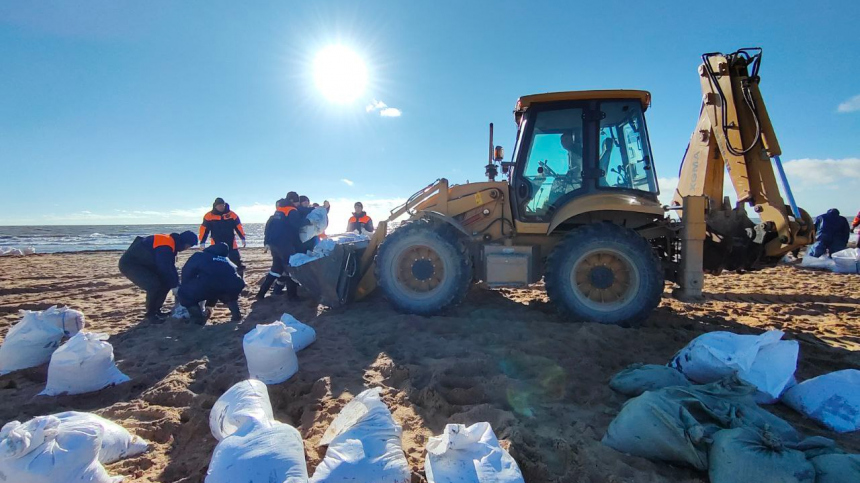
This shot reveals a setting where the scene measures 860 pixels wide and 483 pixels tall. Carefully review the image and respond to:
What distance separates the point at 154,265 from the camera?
4.81 m

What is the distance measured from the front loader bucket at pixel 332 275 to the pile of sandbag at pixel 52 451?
3052mm

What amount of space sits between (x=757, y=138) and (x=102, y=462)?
222 inches

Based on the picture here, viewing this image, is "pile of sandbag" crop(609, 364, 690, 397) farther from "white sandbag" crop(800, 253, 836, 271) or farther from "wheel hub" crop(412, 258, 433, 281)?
"white sandbag" crop(800, 253, 836, 271)

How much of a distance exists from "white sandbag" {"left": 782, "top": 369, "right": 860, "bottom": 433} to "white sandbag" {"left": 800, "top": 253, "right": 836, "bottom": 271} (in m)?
8.07

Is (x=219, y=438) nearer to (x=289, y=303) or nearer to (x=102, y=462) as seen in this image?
(x=102, y=462)

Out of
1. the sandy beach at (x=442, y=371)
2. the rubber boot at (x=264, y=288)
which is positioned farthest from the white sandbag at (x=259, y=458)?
the rubber boot at (x=264, y=288)

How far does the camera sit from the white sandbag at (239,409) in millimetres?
1876

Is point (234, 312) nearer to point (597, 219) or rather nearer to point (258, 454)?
point (258, 454)

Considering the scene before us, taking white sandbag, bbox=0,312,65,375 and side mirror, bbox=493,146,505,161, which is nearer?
white sandbag, bbox=0,312,65,375

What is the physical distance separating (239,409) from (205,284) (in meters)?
2.94

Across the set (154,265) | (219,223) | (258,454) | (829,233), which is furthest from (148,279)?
(829,233)

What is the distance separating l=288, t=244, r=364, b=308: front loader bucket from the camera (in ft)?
15.9

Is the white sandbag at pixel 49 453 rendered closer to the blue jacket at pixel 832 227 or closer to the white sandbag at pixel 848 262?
the white sandbag at pixel 848 262

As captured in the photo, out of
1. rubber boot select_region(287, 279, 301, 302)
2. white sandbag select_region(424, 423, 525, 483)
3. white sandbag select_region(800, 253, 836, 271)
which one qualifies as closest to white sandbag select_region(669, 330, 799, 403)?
white sandbag select_region(424, 423, 525, 483)
